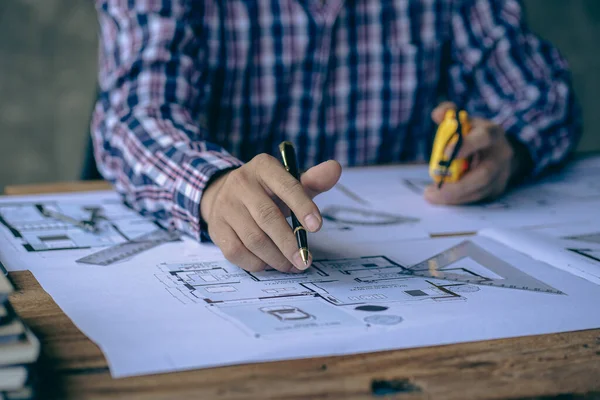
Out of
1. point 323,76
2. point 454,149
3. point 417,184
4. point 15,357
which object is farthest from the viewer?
point 323,76

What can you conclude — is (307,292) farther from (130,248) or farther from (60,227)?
(60,227)

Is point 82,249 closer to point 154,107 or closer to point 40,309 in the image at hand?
point 40,309

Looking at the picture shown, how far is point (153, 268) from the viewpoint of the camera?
2.34ft

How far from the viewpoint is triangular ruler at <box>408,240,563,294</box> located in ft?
2.28

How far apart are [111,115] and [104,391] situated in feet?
2.39

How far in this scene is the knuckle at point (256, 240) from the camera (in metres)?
0.70

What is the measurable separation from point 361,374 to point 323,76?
871 mm

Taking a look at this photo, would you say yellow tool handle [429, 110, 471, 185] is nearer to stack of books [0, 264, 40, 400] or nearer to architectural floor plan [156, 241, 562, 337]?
architectural floor plan [156, 241, 562, 337]

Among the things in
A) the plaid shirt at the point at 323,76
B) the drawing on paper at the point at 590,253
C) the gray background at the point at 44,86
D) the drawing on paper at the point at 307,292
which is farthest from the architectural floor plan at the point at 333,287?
the gray background at the point at 44,86

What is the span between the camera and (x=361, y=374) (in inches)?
20.0

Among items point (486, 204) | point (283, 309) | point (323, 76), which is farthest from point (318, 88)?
point (283, 309)

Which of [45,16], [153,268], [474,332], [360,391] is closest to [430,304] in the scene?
[474,332]

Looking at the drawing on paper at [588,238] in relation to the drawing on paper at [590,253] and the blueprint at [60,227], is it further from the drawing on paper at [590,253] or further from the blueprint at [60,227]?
the blueprint at [60,227]

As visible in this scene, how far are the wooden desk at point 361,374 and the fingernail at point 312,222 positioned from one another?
17cm
